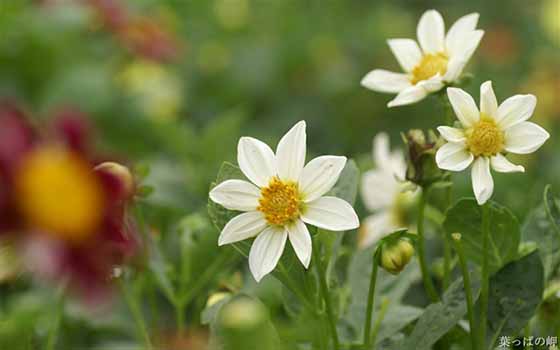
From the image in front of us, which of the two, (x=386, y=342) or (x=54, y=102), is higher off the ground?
(x=54, y=102)

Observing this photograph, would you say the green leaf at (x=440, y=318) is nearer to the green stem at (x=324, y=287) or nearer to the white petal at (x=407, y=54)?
the green stem at (x=324, y=287)

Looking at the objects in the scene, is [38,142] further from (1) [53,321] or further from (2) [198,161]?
(2) [198,161]

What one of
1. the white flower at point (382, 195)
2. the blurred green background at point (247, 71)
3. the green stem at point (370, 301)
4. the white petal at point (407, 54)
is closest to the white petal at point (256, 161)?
the green stem at point (370, 301)

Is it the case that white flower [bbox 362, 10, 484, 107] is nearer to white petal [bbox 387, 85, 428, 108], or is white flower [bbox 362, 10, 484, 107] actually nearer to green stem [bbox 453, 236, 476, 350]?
white petal [bbox 387, 85, 428, 108]

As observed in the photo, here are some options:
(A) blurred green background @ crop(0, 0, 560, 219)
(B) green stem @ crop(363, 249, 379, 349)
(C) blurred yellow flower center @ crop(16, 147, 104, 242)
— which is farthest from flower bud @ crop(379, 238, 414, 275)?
(A) blurred green background @ crop(0, 0, 560, 219)

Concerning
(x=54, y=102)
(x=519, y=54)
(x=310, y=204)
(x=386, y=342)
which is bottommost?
(x=386, y=342)

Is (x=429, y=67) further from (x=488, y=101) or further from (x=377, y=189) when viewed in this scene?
(x=377, y=189)

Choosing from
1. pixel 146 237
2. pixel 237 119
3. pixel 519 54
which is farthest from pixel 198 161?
pixel 519 54
